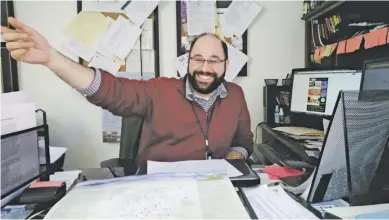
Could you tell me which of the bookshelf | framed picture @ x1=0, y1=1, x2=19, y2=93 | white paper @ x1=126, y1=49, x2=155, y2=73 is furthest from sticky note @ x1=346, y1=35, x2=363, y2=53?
framed picture @ x1=0, y1=1, x2=19, y2=93

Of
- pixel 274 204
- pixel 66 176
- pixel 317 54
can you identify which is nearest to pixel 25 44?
pixel 66 176

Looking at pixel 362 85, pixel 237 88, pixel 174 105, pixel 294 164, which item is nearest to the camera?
pixel 362 85

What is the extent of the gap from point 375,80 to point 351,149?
31 centimetres

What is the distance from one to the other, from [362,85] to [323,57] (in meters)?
1.18

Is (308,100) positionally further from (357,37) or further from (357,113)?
(357,113)

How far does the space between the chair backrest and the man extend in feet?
0.46

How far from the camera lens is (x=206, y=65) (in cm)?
160

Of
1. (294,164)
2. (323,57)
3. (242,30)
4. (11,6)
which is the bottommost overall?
(294,164)

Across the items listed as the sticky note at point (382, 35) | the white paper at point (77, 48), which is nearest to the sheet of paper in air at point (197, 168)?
the sticky note at point (382, 35)

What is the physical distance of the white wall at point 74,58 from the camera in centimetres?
231

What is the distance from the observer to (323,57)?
2086 millimetres

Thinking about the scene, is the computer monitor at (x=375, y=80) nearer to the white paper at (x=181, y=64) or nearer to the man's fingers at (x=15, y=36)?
the man's fingers at (x=15, y=36)

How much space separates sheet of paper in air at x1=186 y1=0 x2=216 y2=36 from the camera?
2.35 meters

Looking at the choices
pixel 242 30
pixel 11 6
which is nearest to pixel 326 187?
pixel 242 30
